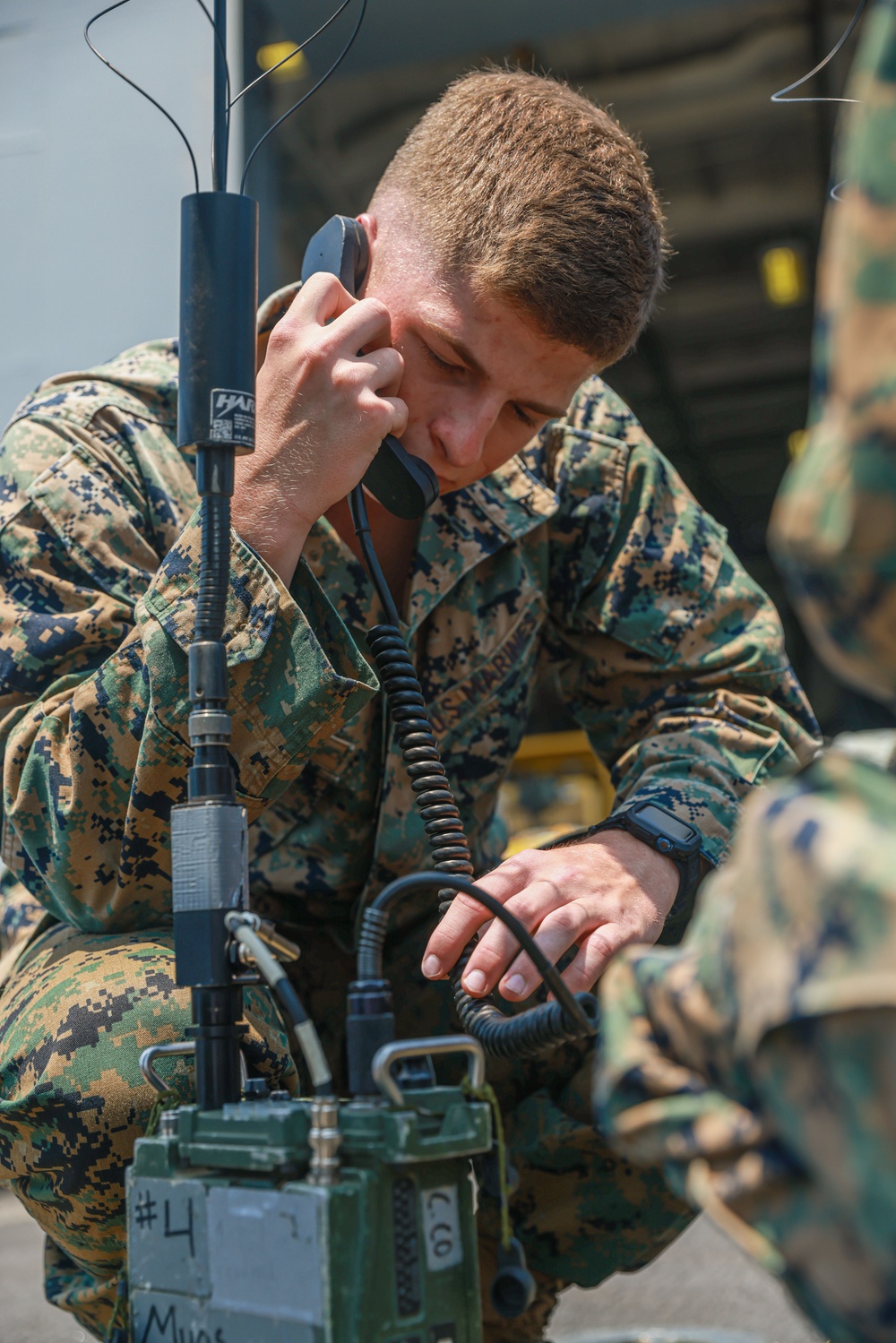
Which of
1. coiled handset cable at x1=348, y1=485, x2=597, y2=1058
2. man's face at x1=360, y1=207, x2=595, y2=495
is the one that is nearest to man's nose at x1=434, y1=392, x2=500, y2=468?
man's face at x1=360, y1=207, x2=595, y2=495

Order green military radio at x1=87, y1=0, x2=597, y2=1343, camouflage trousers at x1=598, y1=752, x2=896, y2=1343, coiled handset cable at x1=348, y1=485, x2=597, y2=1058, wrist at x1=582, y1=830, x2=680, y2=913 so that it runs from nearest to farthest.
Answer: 1. camouflage trousers at x1=598, y1=752, x2=896, y2=1343
2. green military radio at x1=87, y1=0, x2=597, y2=1343
3. coiled handset cable at x1=348, y1=485, x2=597, y2=1058
4. wrist at x1=582, y1=830, x2=680, y2=913

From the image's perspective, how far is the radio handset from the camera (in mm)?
1312

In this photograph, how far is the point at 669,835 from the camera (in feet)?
4.23

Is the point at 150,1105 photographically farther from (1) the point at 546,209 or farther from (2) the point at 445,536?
(1) the point at 546,209

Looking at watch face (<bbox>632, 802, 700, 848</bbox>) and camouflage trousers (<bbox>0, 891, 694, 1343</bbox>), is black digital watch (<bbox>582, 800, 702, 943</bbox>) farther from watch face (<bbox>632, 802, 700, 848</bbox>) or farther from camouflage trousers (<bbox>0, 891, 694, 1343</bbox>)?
camouflage trousers (<bbox>0, 891, 694, 1343</bbox>)

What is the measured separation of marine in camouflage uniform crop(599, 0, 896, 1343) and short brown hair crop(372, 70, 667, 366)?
2.81ft

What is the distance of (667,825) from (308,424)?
0.55 meters

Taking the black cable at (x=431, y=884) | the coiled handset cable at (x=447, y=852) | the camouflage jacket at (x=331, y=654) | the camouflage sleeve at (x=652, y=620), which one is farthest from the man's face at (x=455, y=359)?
the black cable at (x=431, y=884)

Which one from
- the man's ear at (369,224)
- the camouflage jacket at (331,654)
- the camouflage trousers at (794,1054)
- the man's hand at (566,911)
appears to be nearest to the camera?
the camouflage trousers at (794,1054)

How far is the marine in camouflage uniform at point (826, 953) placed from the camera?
412 mm

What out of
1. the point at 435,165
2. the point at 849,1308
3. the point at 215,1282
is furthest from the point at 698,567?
the point at 849,1308

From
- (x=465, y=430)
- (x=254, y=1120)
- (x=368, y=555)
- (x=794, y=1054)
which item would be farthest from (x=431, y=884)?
(x=465, y=430)

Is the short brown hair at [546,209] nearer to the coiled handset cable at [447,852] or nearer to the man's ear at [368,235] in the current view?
the man's ear at [368,235]

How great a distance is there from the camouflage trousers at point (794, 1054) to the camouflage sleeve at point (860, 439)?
60 millimetres
